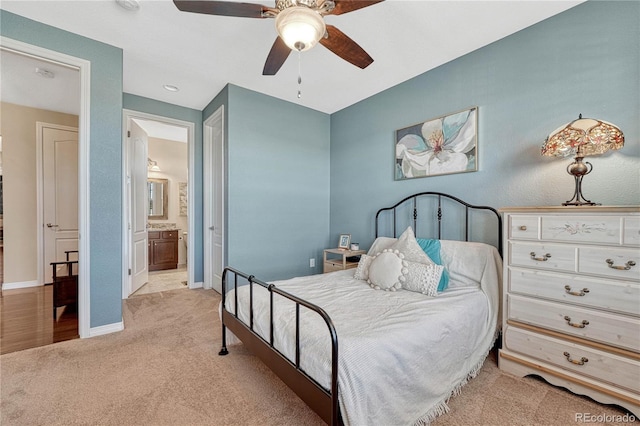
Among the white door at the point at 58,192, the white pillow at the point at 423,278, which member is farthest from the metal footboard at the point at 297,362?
the white door at the point at 58,192

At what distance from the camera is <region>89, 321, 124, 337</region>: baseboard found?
2.58 m

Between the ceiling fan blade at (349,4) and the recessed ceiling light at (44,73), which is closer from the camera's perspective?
the ceiling fan blade at (349,4)

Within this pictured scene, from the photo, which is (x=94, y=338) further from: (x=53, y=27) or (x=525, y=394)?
(x=525, y=394)

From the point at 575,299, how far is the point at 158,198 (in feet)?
22.5

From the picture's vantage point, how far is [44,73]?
310 centimetres

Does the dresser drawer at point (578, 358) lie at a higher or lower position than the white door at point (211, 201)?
lower

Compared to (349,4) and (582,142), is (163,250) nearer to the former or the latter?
(349,4)

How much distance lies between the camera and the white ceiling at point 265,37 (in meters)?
2.13

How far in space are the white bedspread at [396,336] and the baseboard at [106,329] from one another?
1.37 meters

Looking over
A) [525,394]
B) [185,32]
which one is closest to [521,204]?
[525,394]

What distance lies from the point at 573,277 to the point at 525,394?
32.8 inches

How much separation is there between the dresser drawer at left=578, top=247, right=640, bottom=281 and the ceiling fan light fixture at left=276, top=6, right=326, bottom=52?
211 centimetres

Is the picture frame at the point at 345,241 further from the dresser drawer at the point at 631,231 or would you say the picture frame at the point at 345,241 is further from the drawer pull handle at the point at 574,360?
the dresser drawer at the point at 631,231

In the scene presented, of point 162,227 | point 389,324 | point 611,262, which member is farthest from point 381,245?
point 162,227
